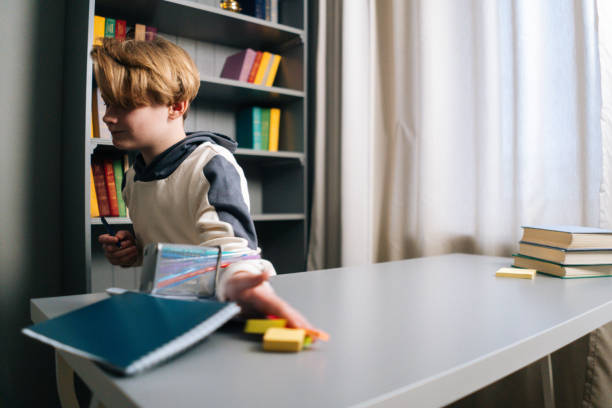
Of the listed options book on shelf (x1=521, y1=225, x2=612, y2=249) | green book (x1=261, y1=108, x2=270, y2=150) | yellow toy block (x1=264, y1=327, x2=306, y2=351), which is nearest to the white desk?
yellow toy block (x1=264, y1=327, x2=306, y2=351)

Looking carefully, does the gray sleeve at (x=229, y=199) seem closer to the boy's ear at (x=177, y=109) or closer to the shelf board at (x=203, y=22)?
the boy's ear at (x=177, y=109)

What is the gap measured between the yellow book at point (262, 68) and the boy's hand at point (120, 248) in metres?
1.32

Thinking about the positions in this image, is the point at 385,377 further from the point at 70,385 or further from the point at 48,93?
the point at 48,93

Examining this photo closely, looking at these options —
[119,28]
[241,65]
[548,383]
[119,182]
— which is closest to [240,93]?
[241,65]

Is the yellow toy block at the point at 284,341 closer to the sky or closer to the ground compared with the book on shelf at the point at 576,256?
closer to the ground

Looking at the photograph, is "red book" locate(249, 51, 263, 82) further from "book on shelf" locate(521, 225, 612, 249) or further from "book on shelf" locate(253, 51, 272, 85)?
"book on shelf" locate(521, 225, 612, 249)

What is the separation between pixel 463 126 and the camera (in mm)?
1709

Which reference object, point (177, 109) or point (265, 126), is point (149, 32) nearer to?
point (265, 126)

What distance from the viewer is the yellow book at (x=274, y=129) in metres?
2.21

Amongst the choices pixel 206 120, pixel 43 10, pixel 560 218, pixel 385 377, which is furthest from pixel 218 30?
pixel 385 377

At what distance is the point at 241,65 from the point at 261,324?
1.76m

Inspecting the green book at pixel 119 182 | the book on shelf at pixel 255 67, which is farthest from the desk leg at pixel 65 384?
the book on shelf at pixel 255 67

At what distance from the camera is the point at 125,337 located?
0.44m

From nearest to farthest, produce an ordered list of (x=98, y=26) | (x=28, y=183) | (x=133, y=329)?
(x=133, y=329) < (x=98, y=26) < (x=28, y=183)
